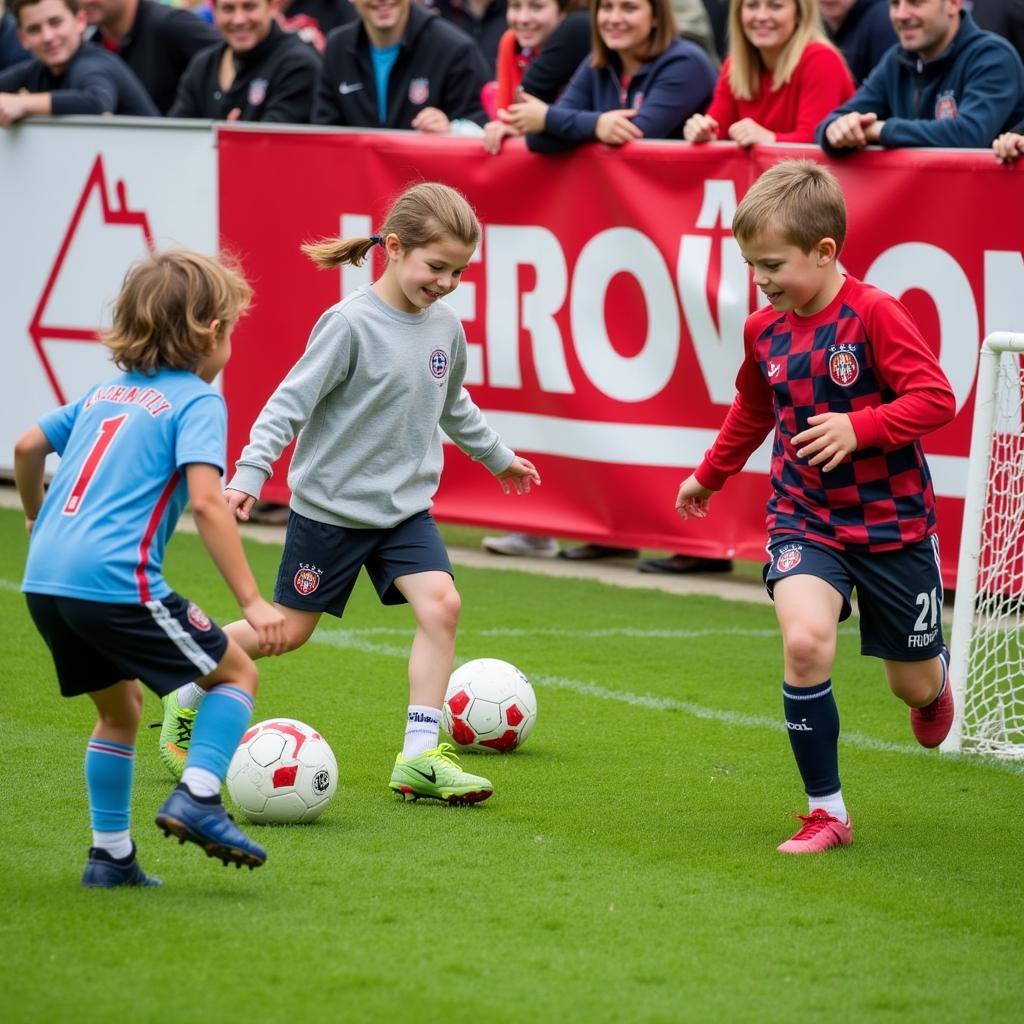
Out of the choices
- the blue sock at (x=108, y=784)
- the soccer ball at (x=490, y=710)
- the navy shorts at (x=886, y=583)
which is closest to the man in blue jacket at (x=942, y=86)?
the soccer ball at (x=490, y=710)

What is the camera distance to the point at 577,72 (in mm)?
9039

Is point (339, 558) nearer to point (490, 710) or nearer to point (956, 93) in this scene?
point (490, 710)

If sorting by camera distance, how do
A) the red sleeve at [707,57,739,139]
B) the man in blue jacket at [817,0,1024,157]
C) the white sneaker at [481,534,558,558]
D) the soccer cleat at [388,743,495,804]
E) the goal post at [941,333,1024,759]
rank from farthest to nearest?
the white sneaker at [481,534,558,558], the red sleeve at [707,57,739,139], the man in blue jacket at [817,0,1024,157], the goal post at [941,333,1024,759], the soccer cleat at [388,743,495,804]

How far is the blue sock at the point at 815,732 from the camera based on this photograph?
4.62 metres

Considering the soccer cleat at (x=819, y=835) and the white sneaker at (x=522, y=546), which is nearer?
the soccer cleat at (x=819, y=835)

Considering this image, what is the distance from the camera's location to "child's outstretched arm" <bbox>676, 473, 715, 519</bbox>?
5.22 meters

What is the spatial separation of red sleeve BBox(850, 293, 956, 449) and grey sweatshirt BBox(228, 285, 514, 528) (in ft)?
4.19

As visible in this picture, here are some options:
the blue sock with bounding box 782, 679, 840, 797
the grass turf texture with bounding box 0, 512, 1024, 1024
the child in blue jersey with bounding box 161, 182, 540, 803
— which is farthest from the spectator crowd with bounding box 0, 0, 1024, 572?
the blue sock with bounding box 782, 679, 840, 797

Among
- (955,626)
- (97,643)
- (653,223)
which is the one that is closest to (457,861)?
(97,643)

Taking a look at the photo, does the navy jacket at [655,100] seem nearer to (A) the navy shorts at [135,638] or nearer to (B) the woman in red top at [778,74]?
(B) the woman in red top at [778,74]

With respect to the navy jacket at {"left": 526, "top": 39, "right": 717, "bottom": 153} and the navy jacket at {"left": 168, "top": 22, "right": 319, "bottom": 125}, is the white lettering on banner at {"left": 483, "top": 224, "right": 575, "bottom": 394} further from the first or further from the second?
the navy jacket at {"left": 168, "top": 22, "right": 319, "bottom": 125}

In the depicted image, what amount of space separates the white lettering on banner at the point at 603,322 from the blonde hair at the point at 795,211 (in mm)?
3810

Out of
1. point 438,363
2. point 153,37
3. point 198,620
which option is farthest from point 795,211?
point 153,37

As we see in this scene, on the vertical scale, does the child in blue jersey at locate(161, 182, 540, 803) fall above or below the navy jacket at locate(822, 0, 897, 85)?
below
